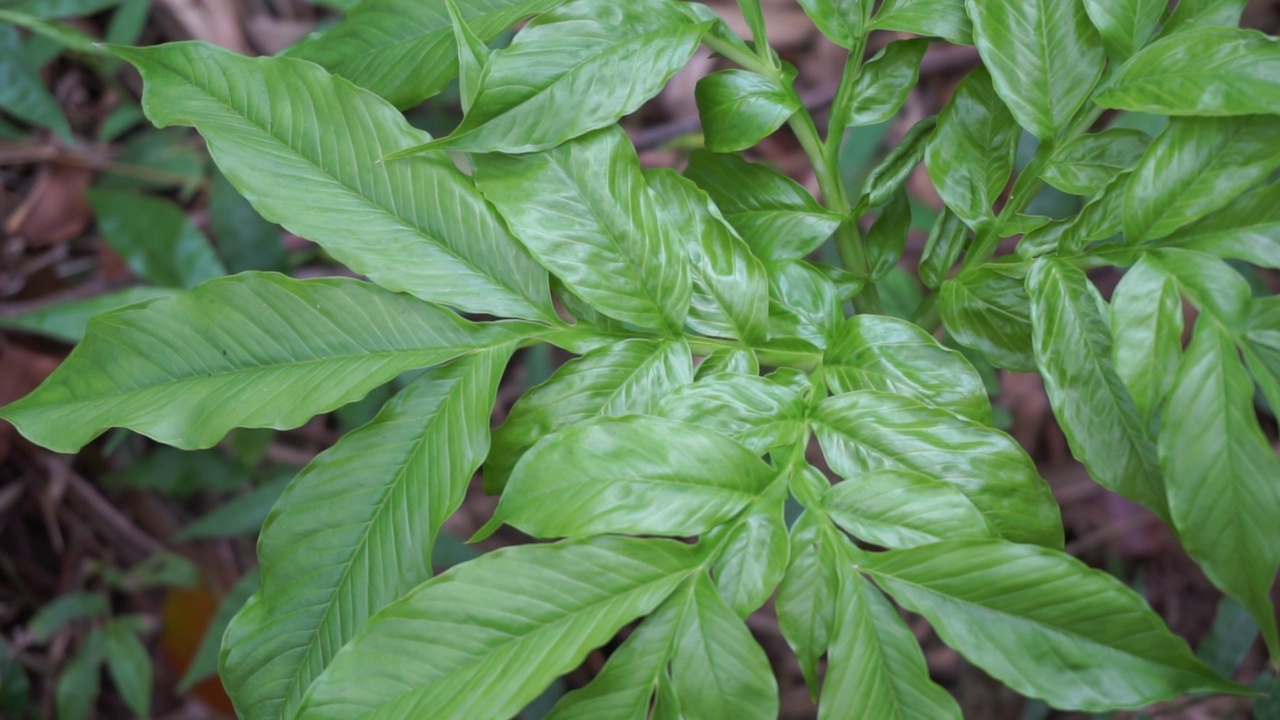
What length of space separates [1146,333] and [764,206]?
0.30 m

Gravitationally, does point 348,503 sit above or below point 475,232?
below

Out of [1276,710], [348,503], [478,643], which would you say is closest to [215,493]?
[348,503]

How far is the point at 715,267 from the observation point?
0.63 metres

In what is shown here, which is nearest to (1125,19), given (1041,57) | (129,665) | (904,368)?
(1041,57)

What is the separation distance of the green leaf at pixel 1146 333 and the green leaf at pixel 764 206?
0.22m

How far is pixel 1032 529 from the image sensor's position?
562 millimetres

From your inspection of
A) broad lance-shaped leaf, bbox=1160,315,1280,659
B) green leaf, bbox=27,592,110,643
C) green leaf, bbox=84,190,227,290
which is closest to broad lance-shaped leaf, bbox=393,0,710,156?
broad lance-shaped leaf, bbox=1160,315,1280,659

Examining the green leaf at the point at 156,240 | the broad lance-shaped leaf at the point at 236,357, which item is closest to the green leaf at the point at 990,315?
the broad lance-shaped leaf at the point at 236,357

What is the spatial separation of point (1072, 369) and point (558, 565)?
0.35 m

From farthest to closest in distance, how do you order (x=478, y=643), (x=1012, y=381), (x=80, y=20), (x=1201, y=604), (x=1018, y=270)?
(x=80, y=20), (x=1012, y=381), (x=1201, y=604), (x=1018, y=270), (x=478, y=643)

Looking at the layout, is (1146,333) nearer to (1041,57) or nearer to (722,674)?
(1041,57)

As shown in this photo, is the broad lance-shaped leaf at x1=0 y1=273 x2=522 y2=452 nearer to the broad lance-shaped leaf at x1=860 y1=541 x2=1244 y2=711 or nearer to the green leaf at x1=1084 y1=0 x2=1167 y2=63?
the broad lance-shaped leaf at x1=860 y1=541 x2=1244 y2=711

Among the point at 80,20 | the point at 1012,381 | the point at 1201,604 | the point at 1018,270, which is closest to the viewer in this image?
the point at 1018,270

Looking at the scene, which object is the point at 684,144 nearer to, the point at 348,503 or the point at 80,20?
the point at 348,503
